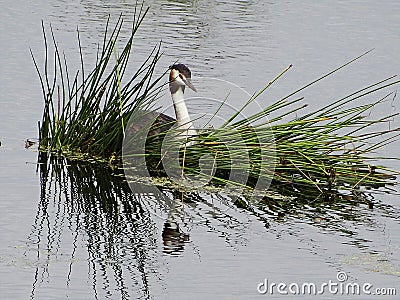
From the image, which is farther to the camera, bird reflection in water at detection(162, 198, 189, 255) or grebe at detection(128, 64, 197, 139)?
grebe at detection(128, 64, 197, 139)

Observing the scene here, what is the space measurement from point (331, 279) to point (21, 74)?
629 centimetres

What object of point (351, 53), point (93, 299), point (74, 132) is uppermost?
point (351, 53)

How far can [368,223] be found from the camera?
6.39 metres

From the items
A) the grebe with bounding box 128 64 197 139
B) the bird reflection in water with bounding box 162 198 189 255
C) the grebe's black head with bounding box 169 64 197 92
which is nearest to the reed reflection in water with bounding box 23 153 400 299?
the bird reflection in water with bounding box 162 198 189 255

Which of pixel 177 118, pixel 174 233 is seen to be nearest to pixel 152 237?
pixel 174 233

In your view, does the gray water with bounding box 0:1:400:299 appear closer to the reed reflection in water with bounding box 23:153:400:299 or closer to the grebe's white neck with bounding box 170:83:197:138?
the reed reflection in water with bounding box 23:153:400:299

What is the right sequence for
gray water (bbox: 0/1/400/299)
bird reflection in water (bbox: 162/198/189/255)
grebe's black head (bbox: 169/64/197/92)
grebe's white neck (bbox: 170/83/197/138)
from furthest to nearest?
grebe's black head (bbox: 169/64/197/92), grebe's white neck (bbox: 170/83/197/138), bird reflection in water (bbox: 162/198/189/255), gray water (bbox: 0/1/400/299)

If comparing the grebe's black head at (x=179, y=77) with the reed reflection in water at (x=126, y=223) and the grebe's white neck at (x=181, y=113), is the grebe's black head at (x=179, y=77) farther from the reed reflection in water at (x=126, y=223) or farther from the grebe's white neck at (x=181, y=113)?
the reed reflection in water at (x=126, y=223)

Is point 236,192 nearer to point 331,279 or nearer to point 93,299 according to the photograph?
point 331,279

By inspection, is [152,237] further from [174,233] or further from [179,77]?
[179,77]

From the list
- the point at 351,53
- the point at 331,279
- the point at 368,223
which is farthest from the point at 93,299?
the point at 351,53

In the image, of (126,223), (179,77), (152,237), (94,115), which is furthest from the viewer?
(179,77)

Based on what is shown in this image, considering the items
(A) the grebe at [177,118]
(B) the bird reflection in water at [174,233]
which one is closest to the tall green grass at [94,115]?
(A) the grebe at [177,118]

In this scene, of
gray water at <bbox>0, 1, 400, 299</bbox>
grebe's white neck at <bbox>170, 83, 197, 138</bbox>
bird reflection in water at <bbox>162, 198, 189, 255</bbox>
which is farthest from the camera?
grebe's white neck at <bbox>170, 83, 197, 138</bbox>
